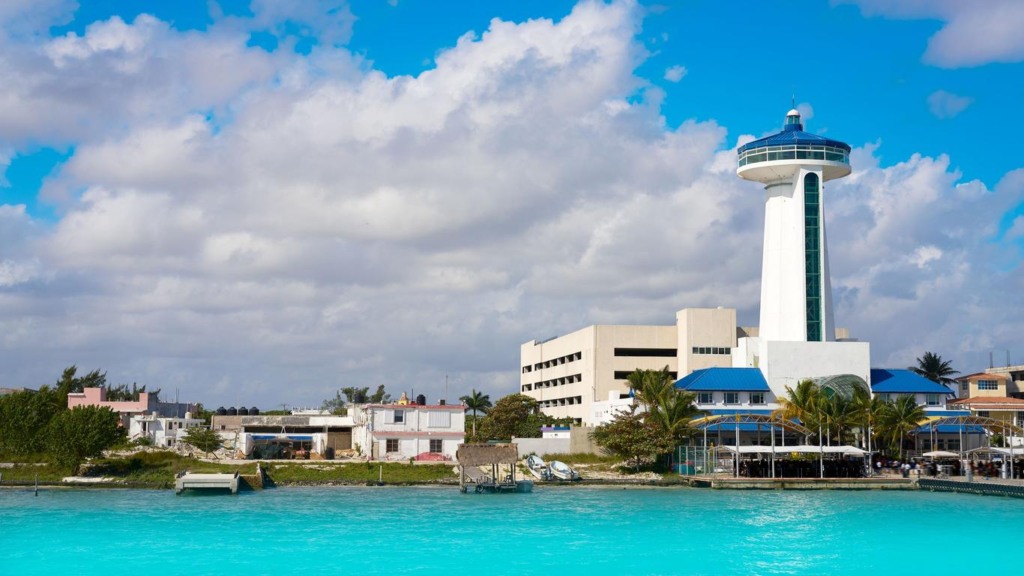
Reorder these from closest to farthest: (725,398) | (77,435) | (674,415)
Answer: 1. (77,435)
2. (674,415)
3. (725,398)

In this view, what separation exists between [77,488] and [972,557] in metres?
54.3

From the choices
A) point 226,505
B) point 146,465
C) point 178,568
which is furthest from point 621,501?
point 146,465

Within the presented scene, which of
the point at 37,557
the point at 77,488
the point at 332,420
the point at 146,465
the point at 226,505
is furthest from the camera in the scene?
the point at 332,420

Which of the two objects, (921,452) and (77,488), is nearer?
(77,488)

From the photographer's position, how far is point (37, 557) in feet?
133

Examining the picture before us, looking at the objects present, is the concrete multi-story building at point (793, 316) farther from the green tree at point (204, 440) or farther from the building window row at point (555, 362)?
the green tree at point (204, 440)

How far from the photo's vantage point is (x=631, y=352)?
10281cm

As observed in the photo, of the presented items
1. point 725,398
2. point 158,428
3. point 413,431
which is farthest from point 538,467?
point 158,428

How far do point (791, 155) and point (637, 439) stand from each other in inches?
1094

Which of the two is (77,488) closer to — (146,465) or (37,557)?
(146,465)

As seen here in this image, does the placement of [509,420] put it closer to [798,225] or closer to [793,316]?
[793,316]

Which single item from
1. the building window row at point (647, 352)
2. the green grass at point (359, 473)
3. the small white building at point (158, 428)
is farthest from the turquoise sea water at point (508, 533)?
the building window row at point (647, 352)

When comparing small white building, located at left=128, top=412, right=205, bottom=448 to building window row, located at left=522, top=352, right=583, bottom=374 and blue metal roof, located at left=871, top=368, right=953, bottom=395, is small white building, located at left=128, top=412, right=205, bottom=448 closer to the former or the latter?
building window row, located at left=522, top=352, right=583, bottom=374

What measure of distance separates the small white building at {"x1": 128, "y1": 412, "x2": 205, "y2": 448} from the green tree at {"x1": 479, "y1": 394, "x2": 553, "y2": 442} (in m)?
27.0
